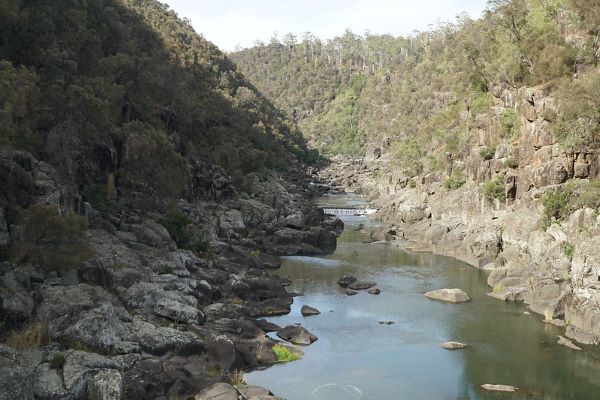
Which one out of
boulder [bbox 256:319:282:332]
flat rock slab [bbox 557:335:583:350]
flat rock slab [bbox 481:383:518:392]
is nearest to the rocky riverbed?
flat rock slab [bbox 557:335:583:350]

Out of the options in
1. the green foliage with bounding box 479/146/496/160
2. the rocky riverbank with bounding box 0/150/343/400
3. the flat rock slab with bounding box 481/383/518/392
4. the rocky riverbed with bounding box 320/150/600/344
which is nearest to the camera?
the rocky riverbank with bounding box 0/150/343/400

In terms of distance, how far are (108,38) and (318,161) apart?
118m

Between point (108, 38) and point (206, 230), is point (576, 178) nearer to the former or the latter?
point (206, 230)

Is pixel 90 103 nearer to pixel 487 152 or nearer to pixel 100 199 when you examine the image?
pixel 100 199

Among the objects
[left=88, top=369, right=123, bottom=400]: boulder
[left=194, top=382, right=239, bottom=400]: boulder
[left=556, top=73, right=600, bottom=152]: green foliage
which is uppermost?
[left=556, top=73, right=600, bottom=152]: green foliage

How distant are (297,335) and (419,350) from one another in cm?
715

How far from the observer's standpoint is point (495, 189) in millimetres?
60656

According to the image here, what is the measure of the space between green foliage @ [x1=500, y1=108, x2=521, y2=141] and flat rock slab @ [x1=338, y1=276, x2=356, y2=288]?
2510 cm

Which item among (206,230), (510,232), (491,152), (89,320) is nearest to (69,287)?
(89,320)

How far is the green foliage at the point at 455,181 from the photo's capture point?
75.4 metres

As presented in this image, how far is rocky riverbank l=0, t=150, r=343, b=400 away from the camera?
23703mm

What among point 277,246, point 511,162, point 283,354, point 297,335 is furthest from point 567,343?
Result: point 277,246

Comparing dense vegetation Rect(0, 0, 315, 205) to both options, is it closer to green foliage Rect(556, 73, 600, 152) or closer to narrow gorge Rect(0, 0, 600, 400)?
narrow gorge Rect(0, 0, 600, 400)

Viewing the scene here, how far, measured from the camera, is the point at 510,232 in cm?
5419
